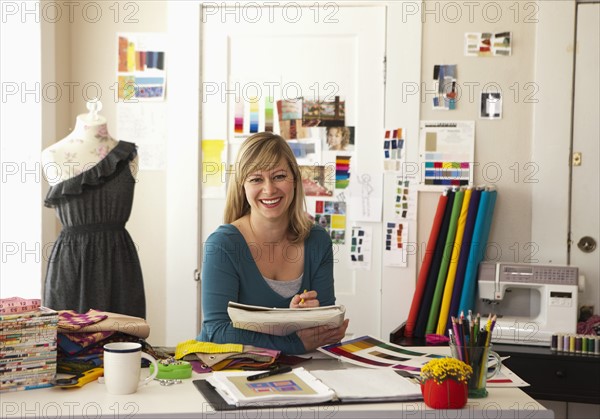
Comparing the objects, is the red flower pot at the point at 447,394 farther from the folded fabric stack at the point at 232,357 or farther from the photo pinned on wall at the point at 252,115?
the photo pinned on wall at the point at 252,115

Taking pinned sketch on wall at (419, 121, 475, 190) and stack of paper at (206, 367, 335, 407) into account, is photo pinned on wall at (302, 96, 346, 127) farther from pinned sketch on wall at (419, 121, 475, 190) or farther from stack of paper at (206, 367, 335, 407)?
stack of paper at (206, 367, 335, 407)

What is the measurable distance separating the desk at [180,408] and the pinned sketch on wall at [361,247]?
6.53ft

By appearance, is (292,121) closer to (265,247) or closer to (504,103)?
(504,103)

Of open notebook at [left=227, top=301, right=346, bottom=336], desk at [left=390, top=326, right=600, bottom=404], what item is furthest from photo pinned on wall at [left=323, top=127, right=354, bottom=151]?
open notebook at [left=227, top=301, right=346, bottom=336]

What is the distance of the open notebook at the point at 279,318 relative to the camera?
206cm

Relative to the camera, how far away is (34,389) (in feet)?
5.98

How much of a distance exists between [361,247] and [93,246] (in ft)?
4.40

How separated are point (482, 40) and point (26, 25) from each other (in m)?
2.20

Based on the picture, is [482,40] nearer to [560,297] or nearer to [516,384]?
[560,297]

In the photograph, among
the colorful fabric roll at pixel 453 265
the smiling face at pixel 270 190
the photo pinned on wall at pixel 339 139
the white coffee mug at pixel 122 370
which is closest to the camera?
the white coffee mug at pixel 122 370

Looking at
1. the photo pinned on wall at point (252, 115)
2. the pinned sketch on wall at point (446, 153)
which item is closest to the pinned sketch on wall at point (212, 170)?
the photo pinned on wall at point (252, 115)

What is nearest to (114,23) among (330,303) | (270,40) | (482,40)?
(270,40)

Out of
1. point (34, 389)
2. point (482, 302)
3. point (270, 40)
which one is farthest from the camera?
point (270, 40)

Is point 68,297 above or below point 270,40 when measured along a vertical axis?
below
